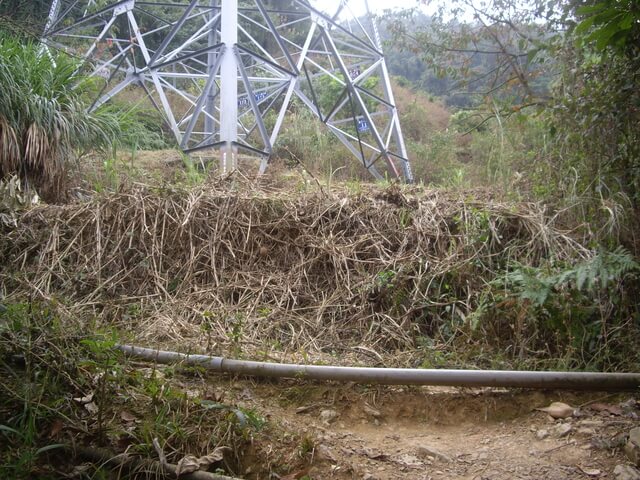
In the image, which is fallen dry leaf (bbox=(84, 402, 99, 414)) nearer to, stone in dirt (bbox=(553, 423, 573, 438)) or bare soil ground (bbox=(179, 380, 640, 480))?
bare soil ground (bbox=(179, 380, 640, 480))

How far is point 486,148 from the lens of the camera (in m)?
7.73

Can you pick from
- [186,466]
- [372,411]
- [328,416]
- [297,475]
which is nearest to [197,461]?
[186,466]

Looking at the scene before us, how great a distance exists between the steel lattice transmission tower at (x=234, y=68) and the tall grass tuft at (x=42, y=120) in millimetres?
314

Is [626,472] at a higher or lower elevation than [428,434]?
higher

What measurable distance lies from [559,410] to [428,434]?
1.85 feet

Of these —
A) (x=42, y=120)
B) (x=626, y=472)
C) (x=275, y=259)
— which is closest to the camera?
(x=626, y=472)

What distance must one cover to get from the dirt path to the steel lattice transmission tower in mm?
2625

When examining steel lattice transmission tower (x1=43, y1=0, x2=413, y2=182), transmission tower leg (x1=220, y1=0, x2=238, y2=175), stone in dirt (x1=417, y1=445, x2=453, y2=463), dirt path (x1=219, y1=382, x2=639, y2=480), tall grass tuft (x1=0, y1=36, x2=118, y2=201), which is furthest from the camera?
steel lattice transmission tower (x1=43, y1=0, x2=413, y2=182)

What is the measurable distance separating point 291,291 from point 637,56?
7.23ft

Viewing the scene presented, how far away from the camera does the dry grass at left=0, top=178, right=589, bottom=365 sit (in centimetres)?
324

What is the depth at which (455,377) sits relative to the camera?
2.48 m

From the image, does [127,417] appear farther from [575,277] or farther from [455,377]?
[575,277]

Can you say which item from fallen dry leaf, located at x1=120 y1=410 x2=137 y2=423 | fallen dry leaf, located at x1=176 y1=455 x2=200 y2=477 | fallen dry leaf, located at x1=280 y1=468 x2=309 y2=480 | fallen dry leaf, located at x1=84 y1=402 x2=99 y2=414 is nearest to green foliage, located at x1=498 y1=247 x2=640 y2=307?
fallen dry leaf, located at x1=280 y1=468 x2=309 y2=480

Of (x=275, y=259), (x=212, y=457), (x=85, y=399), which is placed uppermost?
(x=275, y=259)
